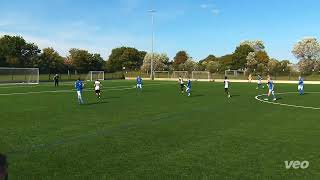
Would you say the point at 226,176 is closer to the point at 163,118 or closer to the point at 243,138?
the point at 243,138

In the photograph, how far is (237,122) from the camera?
17.6 metres

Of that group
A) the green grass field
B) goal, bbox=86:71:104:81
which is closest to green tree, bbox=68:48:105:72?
goal, bbox=86:71:104:81

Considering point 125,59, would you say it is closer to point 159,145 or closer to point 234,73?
point 234,73

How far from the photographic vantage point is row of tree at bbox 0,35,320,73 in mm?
101688

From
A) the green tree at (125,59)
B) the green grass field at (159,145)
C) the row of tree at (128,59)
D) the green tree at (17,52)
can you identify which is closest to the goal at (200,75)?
the row of tree at (128,59)

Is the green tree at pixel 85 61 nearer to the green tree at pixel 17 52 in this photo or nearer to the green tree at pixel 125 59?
the green tree at pixel 17 52

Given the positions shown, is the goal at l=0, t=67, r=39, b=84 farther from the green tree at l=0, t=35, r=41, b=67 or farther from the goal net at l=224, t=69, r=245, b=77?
the goal net at l=224, t=69, r=245, b=77

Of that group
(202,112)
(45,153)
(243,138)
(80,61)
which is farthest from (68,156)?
(80,61)

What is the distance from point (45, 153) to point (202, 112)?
40.4 feet

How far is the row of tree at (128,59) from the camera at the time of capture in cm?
10169

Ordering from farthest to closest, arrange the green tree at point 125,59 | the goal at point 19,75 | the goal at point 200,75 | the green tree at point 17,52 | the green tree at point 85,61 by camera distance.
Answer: the green tree at point 125,59 < the green tree at point 85,61 < the green tree at point 17,52 < the goal at point 200,75 < the goal at point 19,75

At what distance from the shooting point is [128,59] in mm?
154500

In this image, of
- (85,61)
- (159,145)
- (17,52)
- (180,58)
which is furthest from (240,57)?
(159,145)

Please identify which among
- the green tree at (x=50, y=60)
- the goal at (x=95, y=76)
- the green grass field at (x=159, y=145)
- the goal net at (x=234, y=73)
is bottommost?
the green grass field at (x=159, y=145)
